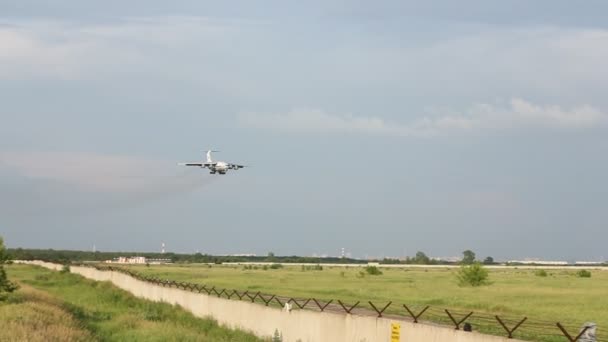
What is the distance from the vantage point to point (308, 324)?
37.4 meters

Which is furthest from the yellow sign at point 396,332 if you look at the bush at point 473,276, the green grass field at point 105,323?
the bush at point 473,276

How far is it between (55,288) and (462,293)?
43.9m

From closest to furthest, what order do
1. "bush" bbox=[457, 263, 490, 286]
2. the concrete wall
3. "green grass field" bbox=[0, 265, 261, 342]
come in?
1. the concrete wall
2. "green grass field" bbox=[0, 265, 261, 342]
3. "bush" bbox=[457, 263, 490, 286]

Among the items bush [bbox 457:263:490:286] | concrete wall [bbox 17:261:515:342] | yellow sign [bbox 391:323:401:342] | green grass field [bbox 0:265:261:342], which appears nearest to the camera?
concrete wall [bbox 17:261:515:342]

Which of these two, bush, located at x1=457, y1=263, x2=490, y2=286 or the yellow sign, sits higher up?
bush, located at x1=457, y1=263, x2=490, y2=286

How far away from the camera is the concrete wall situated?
28.8 metres

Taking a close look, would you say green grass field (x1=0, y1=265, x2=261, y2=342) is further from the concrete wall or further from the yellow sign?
the yellow sign

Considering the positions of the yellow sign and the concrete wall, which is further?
the yellow sign

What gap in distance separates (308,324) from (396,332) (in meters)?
7.69

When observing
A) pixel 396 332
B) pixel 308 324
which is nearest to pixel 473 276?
pixel 308 324

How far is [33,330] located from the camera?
40.4 m

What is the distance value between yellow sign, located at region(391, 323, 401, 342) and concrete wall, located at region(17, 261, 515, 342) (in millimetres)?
107

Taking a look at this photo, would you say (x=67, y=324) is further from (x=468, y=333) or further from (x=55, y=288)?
(x=55, y=288)

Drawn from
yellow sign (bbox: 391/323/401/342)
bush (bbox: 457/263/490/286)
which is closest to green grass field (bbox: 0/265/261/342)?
yellow sign (bbox: 391/323/401/342)
